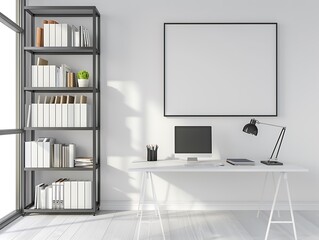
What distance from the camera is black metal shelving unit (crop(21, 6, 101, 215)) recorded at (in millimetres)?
4039

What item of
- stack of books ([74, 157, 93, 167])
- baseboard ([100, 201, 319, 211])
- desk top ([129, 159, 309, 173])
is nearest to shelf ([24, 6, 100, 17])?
stack of books ([74, 157, 93, 167])

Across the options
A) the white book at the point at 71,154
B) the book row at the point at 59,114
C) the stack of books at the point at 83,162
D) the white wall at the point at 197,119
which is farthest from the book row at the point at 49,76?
the stack of books at the point at 83,162

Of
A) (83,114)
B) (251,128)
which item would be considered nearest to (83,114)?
(83,114)

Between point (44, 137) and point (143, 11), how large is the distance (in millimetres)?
1940

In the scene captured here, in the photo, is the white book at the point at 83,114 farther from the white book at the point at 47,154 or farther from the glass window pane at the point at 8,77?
the glass window pane at the point at 8,77

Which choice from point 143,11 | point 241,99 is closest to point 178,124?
point 241,99

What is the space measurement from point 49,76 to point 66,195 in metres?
A: 1.36

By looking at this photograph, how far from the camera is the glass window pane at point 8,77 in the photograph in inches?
151

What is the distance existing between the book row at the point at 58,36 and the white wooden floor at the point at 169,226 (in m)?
1.95

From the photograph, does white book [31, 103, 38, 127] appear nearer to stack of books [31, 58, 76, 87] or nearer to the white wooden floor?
stack of books [31, 58, 76, 87]

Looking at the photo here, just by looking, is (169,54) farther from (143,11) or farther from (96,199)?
(96,199)

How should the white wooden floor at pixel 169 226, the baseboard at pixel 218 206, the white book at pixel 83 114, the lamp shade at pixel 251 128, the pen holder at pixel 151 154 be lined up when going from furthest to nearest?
the baseboard at pixel 218 206 < the pen holder at pixel 151 154 < the white book at pixel 83 114 < the lamp shade at pixel 251 128 < the white wooden floor at pixel 169 226

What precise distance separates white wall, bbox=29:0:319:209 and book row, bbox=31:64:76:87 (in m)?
0.47

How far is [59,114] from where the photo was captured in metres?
4.06
